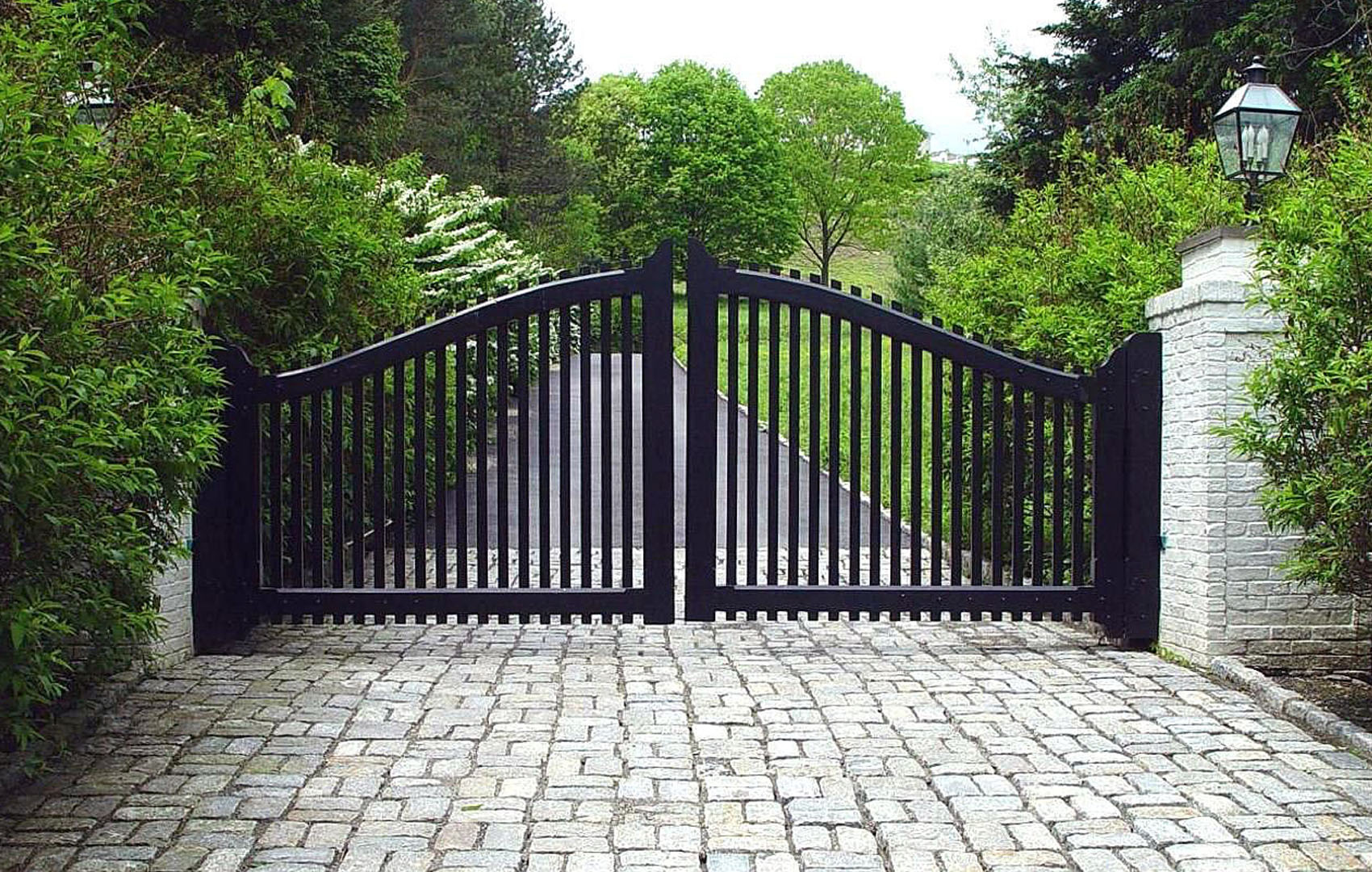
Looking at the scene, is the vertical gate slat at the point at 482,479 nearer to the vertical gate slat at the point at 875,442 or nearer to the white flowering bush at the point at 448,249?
the vertical gate slat at the point at 875,442

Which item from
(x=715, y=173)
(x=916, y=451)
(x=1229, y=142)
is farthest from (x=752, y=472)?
(x=715, y=173)

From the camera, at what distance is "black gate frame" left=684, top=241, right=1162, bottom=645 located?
709 cm

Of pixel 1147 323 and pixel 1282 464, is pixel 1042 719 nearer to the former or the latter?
pixel 1282 464

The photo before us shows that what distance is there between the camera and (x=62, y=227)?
482cm

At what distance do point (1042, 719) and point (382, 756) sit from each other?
8.93ft

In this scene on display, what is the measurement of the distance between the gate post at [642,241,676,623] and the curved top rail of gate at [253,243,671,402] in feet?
0.51

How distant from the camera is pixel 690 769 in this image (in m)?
4.87

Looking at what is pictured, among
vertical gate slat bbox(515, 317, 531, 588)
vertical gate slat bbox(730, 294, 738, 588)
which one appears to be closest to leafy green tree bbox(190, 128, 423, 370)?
vertical gate slat bbox(515, 317, 531, 588)

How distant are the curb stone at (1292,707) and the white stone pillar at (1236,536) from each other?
0.21 metres

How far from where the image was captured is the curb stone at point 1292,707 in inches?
206

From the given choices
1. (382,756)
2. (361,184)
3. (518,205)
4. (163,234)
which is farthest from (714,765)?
(518,205)

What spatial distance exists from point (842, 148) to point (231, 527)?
58.4 metres

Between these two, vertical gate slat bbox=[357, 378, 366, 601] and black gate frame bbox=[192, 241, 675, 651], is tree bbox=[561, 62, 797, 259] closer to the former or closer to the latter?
black gate frame bbox=[192, 241, 675, 651]

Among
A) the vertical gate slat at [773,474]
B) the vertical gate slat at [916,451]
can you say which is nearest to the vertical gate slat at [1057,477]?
the vertical gate slat at [916,451]
